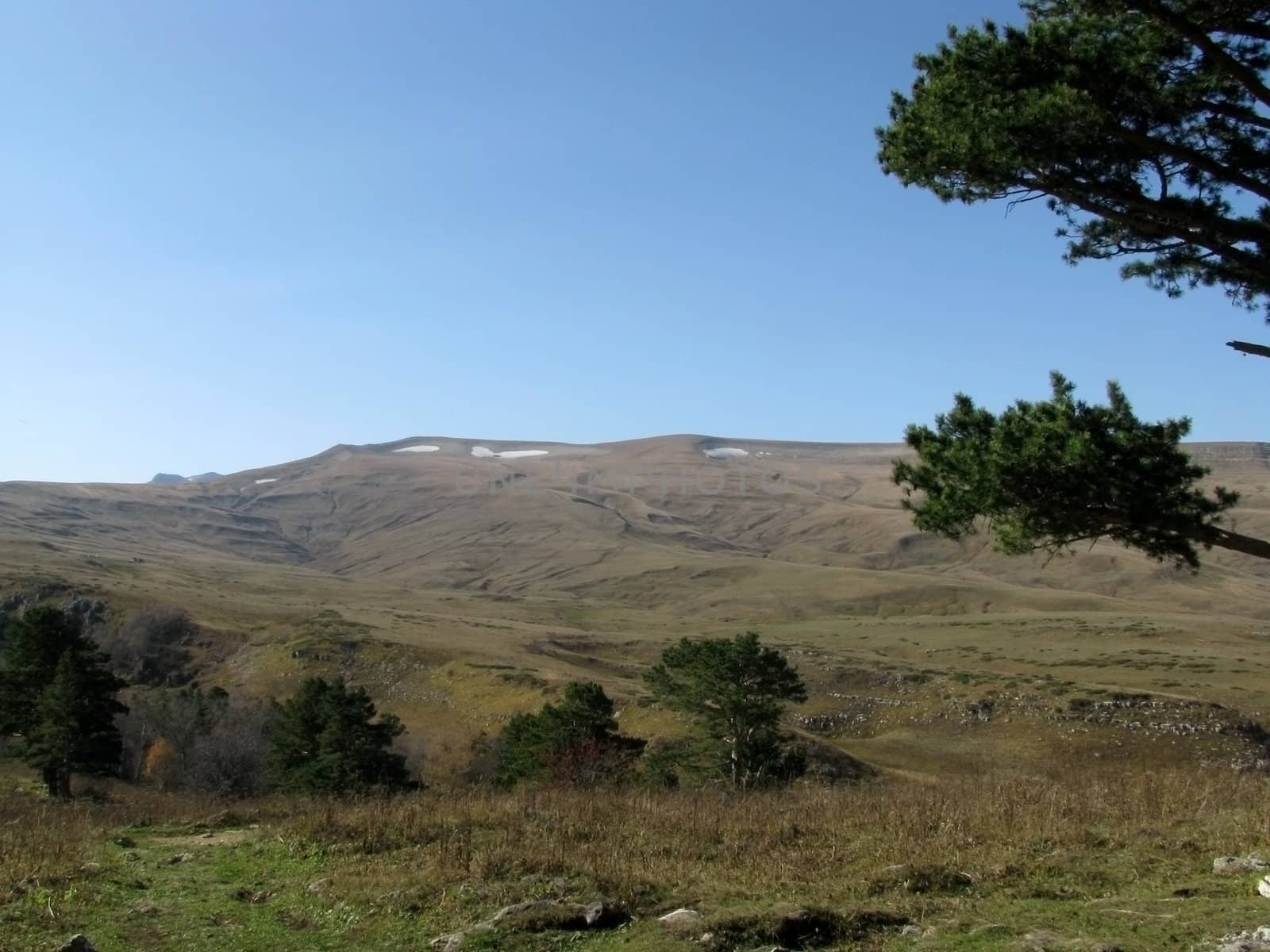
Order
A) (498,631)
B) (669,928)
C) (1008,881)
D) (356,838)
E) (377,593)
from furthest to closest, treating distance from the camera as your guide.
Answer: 1. (377,593)
2. (498,631)
3. (356,838)
4. (1008,881)
5. (669,928)

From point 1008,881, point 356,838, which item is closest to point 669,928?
point 1008,881

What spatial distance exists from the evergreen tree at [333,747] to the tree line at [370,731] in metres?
0.05

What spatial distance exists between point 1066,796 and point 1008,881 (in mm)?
3544

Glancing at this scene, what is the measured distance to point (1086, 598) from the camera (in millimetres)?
167625

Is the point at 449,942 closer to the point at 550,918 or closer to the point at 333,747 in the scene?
the point at 550,918

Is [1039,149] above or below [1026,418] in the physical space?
above

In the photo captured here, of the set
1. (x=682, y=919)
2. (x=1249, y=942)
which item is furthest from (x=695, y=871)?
(x=1249, y=942)

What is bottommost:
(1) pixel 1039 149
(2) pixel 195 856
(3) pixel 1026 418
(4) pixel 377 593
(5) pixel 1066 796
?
(4) pixel 377 593

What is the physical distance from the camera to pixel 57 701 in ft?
109

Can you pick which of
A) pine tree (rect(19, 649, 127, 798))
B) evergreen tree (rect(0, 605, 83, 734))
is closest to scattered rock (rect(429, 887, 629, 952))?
pine tree (rect(19, 649, 127, 798))

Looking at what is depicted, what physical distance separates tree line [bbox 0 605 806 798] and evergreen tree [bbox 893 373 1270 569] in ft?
47.4

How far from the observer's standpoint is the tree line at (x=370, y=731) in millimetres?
29734

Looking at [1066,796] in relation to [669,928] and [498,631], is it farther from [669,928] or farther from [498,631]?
[498,631]

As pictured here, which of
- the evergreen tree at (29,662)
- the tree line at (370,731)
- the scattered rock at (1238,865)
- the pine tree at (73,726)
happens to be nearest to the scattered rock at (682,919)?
the scattered rock at (1238,865)
